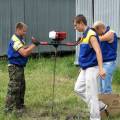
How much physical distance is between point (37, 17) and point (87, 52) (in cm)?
1113

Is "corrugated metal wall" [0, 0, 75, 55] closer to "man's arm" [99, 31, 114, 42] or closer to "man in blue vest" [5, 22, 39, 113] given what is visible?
"man in blue vest" [5, 22, 39, 113]

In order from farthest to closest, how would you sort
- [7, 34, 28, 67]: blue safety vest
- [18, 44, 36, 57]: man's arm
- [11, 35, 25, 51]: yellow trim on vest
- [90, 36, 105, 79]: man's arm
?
[7, 34, 28, 67]: blue safety vest, [11, 35, 25, 51]: yellow trim on vest, [18, 44, 36, 57]: man's arm, [90, 36, 105, 79]: man's arm

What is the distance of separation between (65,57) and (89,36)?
10502mm

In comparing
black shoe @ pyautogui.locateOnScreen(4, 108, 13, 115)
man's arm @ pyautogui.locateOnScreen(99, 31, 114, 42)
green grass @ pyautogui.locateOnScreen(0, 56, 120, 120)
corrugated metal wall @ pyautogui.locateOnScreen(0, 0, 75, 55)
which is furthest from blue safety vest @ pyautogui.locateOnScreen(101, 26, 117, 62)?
corrugated metal wall @ pyautogui.locateOnScreen(0, 0, 75, 55)

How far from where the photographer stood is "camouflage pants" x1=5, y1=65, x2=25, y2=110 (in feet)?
28.4

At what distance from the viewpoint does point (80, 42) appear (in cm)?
775

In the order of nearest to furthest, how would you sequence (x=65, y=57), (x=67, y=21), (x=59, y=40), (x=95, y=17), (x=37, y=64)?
1. (x=59, y=40)
2. (x=95, y=17)
3. (x=37, y=64)
4. (x=65, y=57)
5. (x=67, y=21)

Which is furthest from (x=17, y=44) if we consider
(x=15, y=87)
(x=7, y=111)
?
(x=7, y=111)

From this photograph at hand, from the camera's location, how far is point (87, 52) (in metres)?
7.69

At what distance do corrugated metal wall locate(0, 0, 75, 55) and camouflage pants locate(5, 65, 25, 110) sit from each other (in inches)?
350

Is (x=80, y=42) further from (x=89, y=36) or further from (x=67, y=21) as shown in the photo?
(x=67, y=21)

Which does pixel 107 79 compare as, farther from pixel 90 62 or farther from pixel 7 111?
pixel 7 111

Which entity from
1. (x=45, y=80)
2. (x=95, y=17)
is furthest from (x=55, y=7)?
(x=45, y=80)

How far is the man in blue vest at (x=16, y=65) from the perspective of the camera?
27.9 feet
